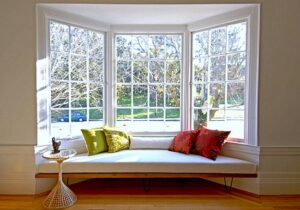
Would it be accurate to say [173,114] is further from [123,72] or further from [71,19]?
[71,19]

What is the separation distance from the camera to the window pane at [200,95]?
3615mm

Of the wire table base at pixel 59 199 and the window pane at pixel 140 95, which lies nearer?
the wire table base at pixel 59 199

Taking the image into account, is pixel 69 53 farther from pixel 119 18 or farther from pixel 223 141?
pixel 223 141

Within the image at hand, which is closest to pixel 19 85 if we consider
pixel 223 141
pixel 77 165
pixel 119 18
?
pixel 77 165

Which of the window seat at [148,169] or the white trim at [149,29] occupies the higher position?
the white trim at [149,29]

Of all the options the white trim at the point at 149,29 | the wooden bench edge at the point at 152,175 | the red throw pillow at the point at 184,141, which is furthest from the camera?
the white trim at the point at 149,29

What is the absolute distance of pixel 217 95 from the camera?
3.49m

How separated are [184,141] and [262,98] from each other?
1131 millimetres

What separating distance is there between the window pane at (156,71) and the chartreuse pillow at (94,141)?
116cm

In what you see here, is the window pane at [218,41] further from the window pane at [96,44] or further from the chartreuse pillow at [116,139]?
the chartreuse pillow at [116,139]

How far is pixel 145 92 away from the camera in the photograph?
382 cm

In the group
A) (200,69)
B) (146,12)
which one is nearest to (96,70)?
(146,12)

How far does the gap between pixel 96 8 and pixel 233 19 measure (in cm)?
178

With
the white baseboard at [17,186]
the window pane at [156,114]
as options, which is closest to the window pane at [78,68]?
the window pane at [156,114]
